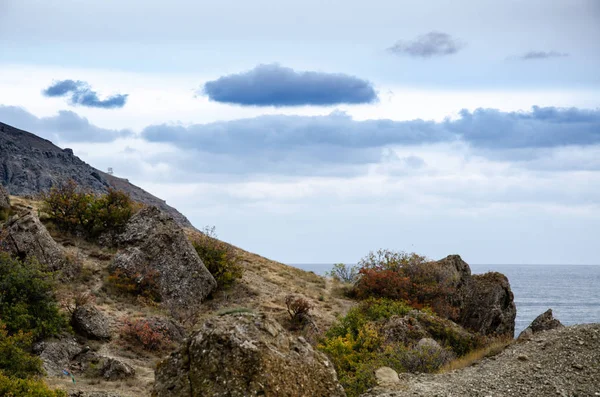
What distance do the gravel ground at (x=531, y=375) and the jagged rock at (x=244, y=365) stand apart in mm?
2426

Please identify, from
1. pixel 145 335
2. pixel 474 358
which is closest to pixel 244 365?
pixel 474 358

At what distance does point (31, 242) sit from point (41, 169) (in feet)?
316

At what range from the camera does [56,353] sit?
66.6 feet

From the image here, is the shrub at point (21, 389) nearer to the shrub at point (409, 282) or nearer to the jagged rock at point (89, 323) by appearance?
the jagged rock at point (89, 323)

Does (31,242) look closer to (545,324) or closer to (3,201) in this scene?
(3,201)

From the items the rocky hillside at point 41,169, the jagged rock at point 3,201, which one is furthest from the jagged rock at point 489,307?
the rocky hillside at point 41,169

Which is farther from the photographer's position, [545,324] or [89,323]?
[545,324]

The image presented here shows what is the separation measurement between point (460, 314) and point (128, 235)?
1800 centimetres

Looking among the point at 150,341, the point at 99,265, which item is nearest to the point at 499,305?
the point at 150,341

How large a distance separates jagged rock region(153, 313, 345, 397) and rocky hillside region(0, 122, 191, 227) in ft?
289

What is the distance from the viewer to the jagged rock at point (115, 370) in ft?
63.6

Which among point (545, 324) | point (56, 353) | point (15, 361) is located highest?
point (545, 324)

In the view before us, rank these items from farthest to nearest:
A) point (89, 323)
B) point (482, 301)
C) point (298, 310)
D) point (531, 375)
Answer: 1. point (482, 301)
2. point (298, 310)
3. point (89, 323)
4. point (531, 375)

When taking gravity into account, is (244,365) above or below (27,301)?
above
